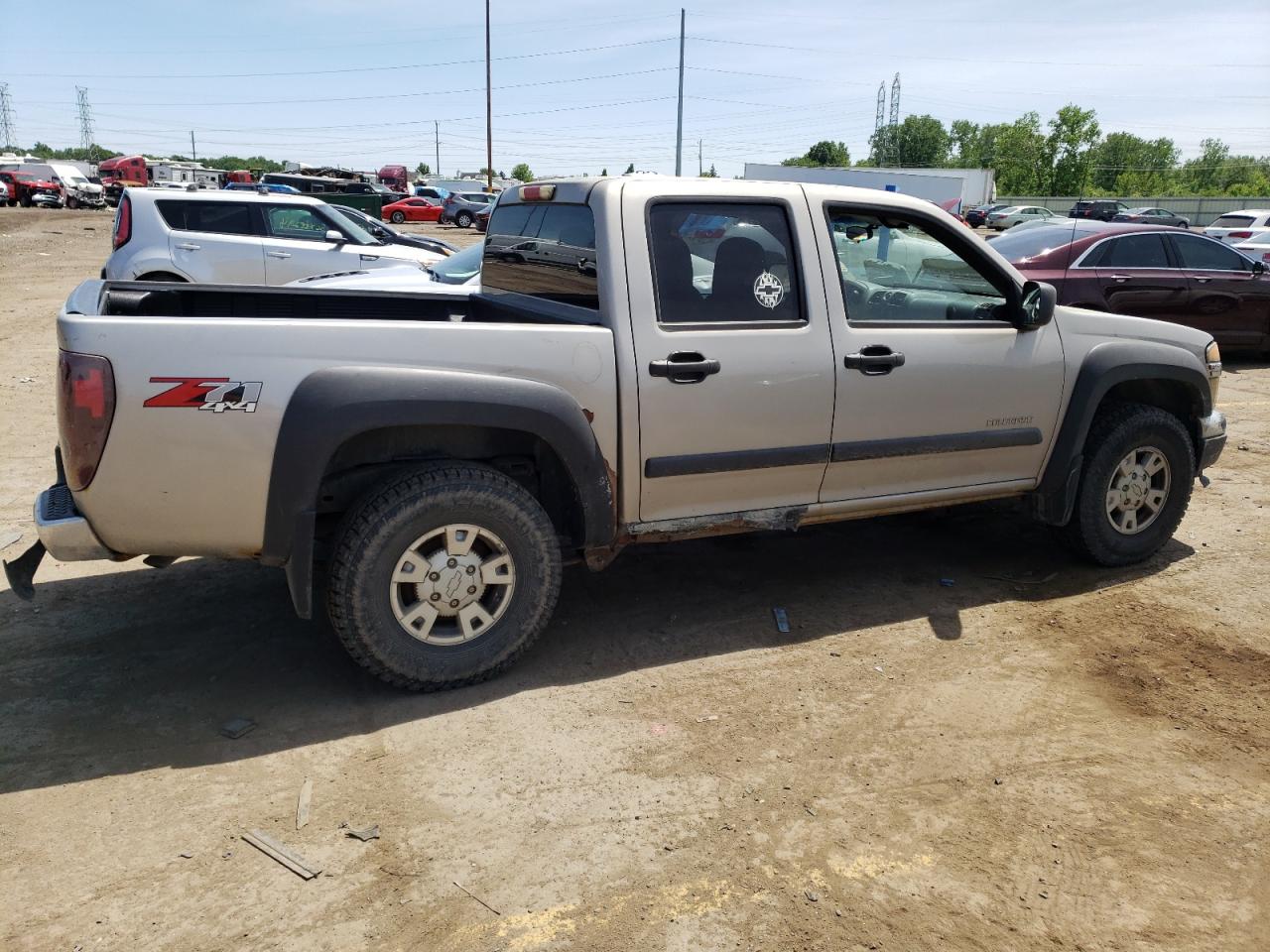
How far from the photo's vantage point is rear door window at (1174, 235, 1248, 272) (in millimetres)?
10781

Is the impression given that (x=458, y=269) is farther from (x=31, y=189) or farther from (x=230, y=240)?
(x=31, y=189)

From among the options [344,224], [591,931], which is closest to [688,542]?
[591,931]

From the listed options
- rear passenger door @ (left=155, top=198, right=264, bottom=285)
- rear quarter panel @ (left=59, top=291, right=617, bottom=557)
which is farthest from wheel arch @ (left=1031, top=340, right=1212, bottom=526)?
rear passenger door @ (left=155, top=198, right=264, bottom=285)

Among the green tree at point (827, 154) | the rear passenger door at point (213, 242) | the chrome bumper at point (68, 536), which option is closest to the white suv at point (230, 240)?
the rear passenger door at point (213, 242)

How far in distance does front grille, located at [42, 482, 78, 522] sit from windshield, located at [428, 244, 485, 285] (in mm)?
5869

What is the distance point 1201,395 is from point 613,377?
3295 mm

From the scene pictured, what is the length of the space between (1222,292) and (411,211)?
38272 millimetres

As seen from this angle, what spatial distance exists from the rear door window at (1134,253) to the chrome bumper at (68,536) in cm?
971

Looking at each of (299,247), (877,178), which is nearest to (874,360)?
(299,247)

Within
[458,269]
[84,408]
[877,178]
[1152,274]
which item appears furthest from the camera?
[877,178]

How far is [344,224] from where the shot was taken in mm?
12195

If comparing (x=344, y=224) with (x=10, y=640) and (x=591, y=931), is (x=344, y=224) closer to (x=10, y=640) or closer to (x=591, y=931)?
(x=10, y=640)

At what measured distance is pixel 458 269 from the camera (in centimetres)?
956

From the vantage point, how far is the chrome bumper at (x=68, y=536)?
337 centimetres
